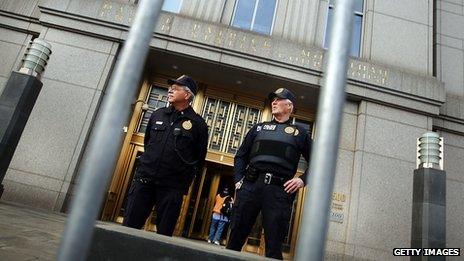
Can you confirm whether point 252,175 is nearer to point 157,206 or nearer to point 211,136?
point 157,206

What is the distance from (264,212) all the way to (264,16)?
7.73m

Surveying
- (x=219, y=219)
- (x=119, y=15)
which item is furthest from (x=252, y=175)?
(x=119, y=15)

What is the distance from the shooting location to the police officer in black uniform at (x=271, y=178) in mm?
2961

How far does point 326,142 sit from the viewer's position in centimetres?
69

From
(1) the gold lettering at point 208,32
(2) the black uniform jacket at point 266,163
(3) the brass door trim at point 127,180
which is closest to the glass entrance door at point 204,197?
(3) the brass door trim at point 127,180

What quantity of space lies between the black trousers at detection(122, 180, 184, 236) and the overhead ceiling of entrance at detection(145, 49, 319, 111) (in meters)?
5.73

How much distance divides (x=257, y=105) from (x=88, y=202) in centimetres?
900

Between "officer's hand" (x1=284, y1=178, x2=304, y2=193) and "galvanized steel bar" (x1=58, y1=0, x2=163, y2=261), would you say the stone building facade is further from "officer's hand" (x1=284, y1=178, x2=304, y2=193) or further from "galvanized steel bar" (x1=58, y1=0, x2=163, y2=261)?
"galvanized steel bar" (x1=58, y1=0, x2=163, y2=261)

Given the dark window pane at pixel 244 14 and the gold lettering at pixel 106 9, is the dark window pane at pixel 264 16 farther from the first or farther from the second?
the gold lettering at pixel 106 9

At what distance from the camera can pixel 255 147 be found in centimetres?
339

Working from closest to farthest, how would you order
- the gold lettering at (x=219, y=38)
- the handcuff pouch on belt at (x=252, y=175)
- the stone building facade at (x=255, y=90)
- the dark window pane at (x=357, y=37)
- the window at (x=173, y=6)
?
the handcuff pouch on belt at (x=252, y=175) → the stone building facade at (x=255, y=90) → the gold lettering at (x=219, y=38) → the window at (x=173, y=6) → the dark window pane at (x=357, y=37)

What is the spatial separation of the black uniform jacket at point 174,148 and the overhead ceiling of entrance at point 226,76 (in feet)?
17.1

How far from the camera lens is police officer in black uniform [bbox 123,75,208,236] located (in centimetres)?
309

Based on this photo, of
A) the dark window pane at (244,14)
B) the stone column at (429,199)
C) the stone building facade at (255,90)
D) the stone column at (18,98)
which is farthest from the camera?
the dark window pane at (244,14)
